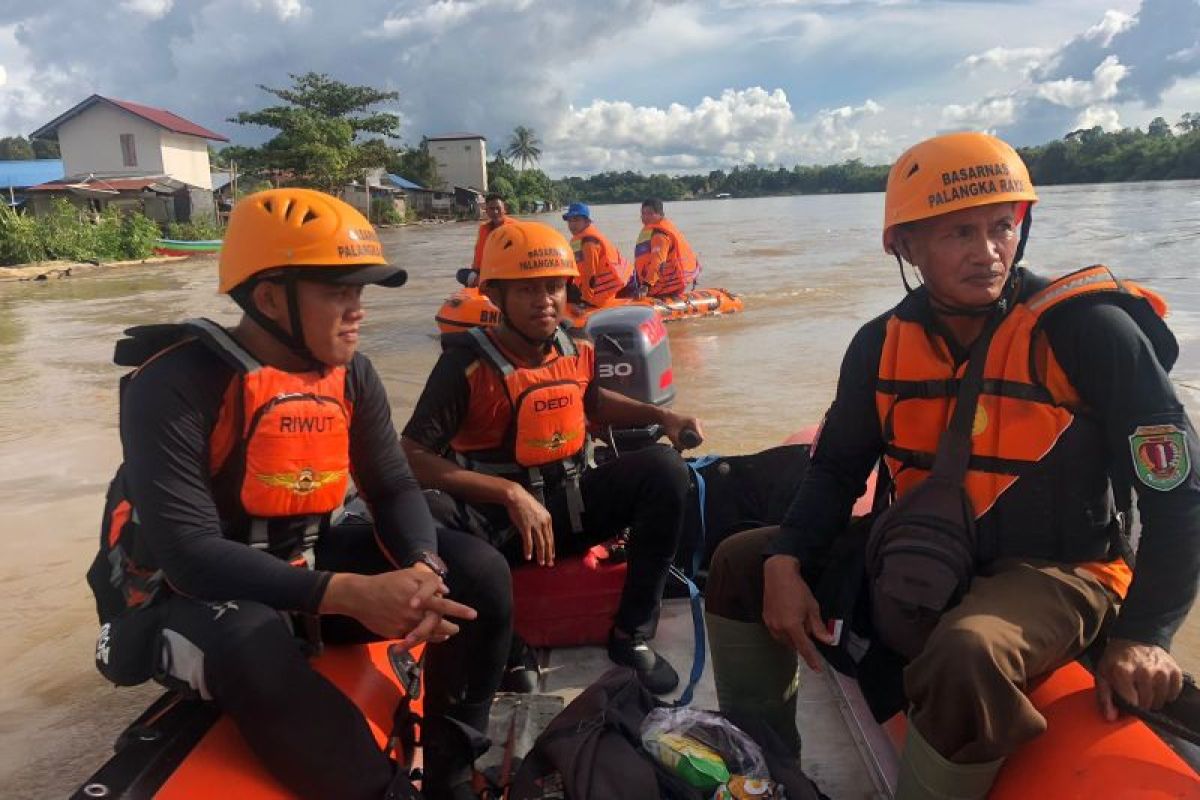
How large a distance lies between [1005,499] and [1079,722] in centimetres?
41

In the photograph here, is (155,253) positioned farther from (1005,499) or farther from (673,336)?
(1005,499)

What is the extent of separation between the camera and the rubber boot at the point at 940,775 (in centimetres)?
145

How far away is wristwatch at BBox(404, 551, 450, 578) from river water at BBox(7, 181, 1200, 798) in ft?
4.22

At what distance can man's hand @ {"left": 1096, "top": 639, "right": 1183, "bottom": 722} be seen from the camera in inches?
56.3

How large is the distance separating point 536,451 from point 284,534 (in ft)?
3.02

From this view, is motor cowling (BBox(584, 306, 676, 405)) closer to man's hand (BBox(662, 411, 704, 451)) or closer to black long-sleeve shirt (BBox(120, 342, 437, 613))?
man's hand (BBox(662, 411, 704, 451))

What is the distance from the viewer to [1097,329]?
5.13 feet

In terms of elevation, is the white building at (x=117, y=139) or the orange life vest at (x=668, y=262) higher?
the white building at (x=117, y=139)

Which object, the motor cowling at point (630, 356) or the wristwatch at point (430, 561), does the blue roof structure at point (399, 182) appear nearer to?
the motor cowling at point (630, 356)

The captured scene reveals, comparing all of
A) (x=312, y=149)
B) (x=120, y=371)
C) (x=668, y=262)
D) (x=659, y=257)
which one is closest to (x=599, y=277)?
(x=659, y=257)

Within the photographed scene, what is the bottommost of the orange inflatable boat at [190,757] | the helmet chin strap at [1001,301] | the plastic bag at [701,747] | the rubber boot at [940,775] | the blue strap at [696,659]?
the blue strap at [696,659]

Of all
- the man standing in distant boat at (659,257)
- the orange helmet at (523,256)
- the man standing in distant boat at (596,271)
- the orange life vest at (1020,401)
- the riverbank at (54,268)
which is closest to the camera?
the orange life vest at (1020,401)

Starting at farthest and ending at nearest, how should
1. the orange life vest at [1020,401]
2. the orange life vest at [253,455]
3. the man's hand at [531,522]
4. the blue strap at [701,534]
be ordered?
the blue strap at [701,534] < the man's hand at [531,522] < the orange life vest at [253,455] < the orange life vest at [1020,401]

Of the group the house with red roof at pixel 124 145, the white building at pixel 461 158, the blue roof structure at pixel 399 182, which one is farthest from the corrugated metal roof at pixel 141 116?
the white building at pixel 461 158
